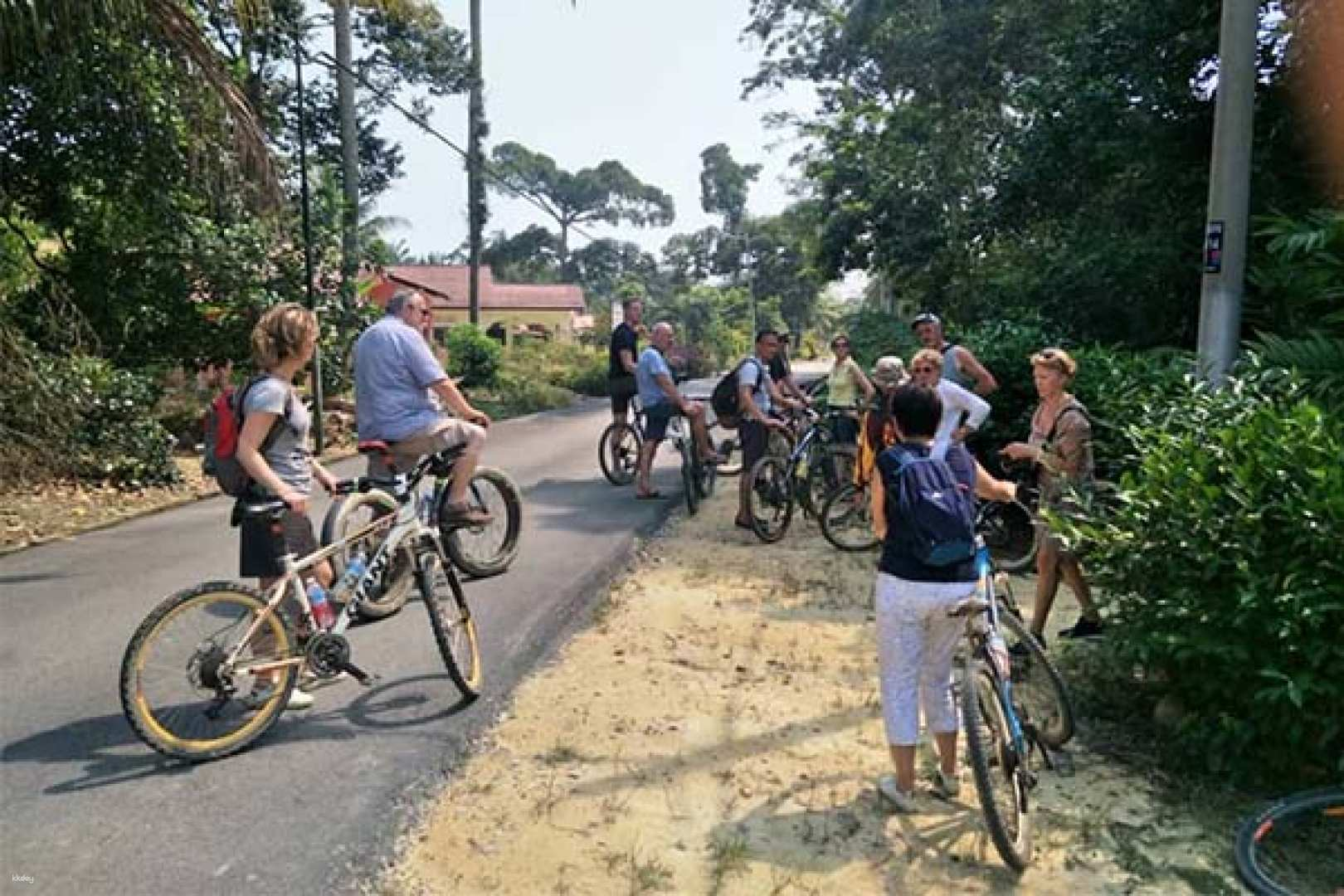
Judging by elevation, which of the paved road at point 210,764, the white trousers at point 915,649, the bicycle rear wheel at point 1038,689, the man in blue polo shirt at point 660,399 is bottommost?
the paved road at point 210,764

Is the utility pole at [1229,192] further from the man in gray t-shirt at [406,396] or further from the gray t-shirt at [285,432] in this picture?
the gray t-shirt at [285,432]

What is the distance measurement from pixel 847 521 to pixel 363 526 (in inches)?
171

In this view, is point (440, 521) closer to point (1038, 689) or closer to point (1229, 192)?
point (1038, 689)

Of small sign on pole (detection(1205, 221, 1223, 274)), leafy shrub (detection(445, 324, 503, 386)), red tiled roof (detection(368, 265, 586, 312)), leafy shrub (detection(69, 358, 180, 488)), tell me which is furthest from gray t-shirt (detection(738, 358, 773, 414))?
red tiled roof (detection(368, 265, 586, 312))

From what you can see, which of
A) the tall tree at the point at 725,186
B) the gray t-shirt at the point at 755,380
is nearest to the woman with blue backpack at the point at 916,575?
the gray t-shirt at the point at 755,380

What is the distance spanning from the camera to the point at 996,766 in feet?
11.6

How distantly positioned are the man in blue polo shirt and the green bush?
4745mm

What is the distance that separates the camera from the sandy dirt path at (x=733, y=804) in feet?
10.3

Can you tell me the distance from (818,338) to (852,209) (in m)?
55.2

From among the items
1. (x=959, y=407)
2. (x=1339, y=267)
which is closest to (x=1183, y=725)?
(x=959, y=407)

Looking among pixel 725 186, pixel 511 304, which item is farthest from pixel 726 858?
pixel 725 186

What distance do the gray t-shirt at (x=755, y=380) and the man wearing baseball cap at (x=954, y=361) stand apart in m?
1.34

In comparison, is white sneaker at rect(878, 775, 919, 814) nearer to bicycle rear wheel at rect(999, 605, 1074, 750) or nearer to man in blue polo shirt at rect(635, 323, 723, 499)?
bicycle rear wheel at rect(999, 605, 1074, 750)

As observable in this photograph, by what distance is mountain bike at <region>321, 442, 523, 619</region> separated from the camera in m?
4.61
